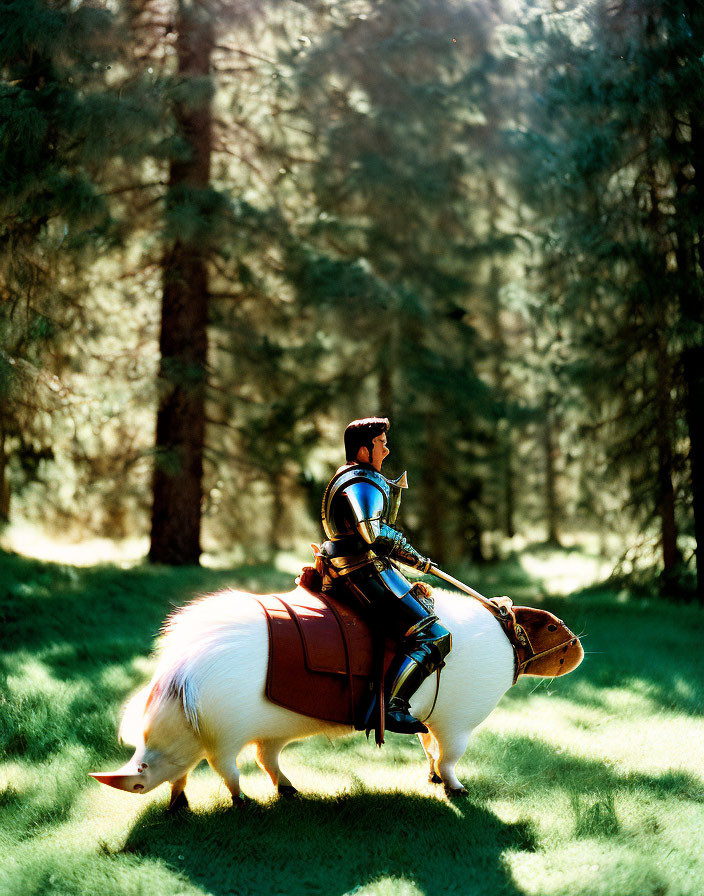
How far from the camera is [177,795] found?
439cm

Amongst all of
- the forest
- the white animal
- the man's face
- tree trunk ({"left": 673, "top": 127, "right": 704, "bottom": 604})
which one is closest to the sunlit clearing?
the forest

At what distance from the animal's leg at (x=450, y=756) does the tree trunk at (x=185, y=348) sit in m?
6.64

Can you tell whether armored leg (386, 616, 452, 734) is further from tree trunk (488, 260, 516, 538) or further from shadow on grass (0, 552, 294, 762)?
tree trunk (488, 260, 516, 538)

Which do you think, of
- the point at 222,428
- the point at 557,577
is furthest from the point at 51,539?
the point at 557,577

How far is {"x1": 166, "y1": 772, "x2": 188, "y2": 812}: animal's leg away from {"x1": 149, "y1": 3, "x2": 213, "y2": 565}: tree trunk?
662 centimetres

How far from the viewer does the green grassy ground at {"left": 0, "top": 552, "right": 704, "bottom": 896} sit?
3857mm

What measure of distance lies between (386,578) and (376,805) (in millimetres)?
1320

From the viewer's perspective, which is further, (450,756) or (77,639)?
(77,639)

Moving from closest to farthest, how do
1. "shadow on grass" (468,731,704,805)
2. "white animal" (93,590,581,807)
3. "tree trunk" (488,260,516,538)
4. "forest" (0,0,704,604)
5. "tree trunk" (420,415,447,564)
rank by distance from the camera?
"white animal" (93,590,581,807), "shadow on grass" (468,731,704,805), "forest" (0,0,704,604), "tree trunk" (420,415,447,564), "tree trunk" (488,260,516,538)

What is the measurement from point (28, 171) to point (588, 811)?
8.00 meters

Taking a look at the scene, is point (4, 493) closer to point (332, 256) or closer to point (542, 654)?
point (332, 256)

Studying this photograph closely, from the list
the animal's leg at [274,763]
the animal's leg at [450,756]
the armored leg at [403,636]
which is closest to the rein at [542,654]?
the animal's leg at [450,756]

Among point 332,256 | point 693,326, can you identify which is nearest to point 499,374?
point 332,256

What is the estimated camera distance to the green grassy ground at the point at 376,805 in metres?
3.86
